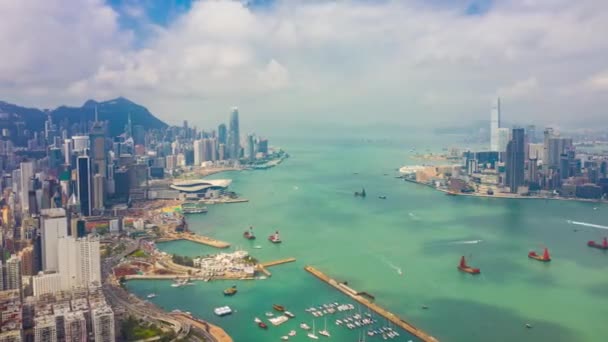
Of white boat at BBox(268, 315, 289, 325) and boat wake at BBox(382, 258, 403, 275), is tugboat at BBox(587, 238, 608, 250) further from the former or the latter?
white boat at BBox(268, 315, 289, 325)

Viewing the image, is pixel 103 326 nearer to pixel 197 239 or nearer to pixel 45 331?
pixel 45 331

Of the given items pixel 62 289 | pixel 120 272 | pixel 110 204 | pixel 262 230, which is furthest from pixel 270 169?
pixel 62 289

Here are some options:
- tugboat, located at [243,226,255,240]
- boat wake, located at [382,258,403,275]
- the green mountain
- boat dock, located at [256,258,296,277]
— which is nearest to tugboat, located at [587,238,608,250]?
boat wake, located at [382,258,403,275]

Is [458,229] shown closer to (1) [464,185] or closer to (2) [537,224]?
(2) [537,224]

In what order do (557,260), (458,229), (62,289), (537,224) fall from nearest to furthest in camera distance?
(62,289)
(557,260)
(458,229)
(537,224)

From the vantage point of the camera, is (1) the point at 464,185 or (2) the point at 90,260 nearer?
(2) the point at 90,260

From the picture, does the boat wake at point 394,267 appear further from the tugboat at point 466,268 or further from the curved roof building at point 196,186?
the curved roof building at point 196,186

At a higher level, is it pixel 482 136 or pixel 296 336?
pixel 482 136
